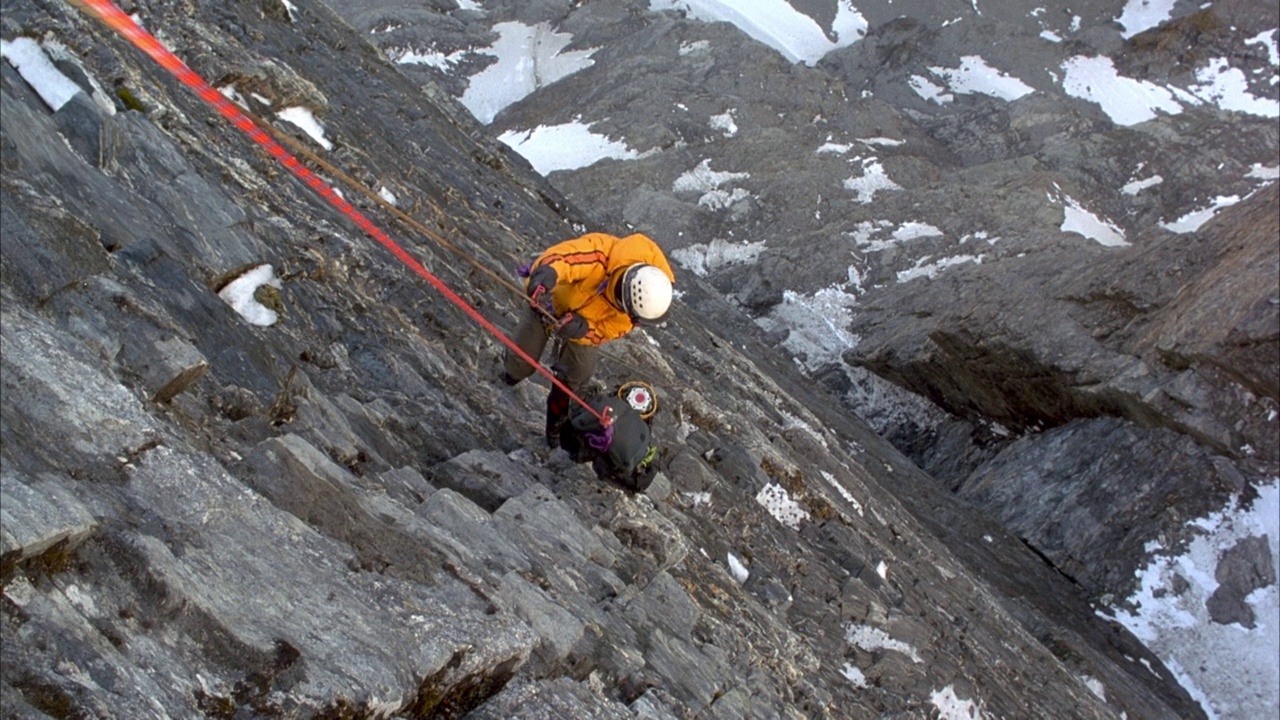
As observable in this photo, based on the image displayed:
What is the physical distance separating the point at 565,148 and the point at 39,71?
1696 inches

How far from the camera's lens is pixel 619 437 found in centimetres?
1063

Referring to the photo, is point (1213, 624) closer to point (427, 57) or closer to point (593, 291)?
point (593, 291)

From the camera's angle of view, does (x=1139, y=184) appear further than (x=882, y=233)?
Yes

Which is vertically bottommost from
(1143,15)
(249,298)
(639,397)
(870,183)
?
(1143,15)

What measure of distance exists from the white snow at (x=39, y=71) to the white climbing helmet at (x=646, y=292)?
562 centimetres

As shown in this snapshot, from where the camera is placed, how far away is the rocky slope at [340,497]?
20.5 feet

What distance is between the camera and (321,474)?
26.0ft

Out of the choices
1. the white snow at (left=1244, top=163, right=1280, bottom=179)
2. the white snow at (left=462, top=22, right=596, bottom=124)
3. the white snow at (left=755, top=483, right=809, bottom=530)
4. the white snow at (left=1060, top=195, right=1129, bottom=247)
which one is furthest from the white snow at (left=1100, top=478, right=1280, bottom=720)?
the white snow at (left=462, top=22, right=596, bottom=124)

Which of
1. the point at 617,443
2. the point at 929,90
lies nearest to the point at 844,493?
the point at 617,443

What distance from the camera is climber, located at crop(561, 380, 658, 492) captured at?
1068 cm

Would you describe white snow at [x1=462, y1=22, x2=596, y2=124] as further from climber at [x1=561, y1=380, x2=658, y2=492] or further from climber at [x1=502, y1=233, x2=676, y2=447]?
climber at [x1=561, y1=380, x2=658, y2=492]

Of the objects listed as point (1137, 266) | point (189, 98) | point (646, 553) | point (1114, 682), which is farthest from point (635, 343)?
point (1137, 266)

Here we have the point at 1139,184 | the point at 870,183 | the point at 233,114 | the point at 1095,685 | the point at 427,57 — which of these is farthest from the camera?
the point at 427,57

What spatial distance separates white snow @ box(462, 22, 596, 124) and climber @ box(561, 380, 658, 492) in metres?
52.2
